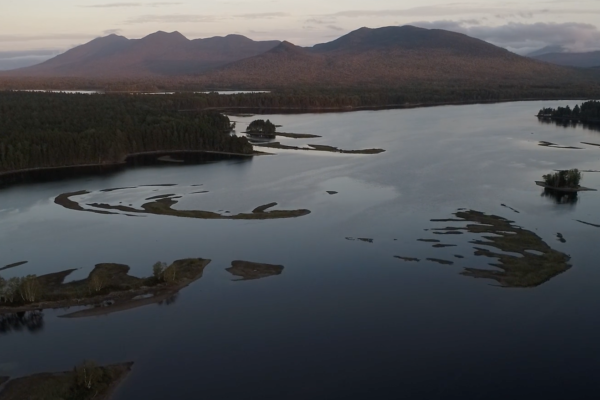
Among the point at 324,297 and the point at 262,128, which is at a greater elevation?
the point at 262,128

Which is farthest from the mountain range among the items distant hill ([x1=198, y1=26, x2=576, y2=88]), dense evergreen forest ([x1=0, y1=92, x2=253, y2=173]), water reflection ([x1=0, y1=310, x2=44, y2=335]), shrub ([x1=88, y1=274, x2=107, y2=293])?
water reflection ([x1=0, y1=310, x2=44, y2=335])

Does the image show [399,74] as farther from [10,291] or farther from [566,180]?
[10,291]

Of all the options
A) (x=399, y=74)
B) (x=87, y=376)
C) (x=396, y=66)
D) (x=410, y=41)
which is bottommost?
(x=87, y=376)

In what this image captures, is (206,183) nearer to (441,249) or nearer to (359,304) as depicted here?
(441,249)

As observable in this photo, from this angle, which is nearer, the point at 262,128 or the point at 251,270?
the point at 251,270

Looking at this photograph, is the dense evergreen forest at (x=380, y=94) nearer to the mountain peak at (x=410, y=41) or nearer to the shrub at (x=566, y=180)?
the mountain peak at (x=410, y=41)

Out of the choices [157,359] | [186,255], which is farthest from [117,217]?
[157,359]

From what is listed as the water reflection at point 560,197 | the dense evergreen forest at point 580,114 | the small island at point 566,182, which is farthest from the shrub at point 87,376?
the dense evergreen forest at point 580,114

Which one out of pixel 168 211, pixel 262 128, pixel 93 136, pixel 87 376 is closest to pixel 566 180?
pixel 168 211
